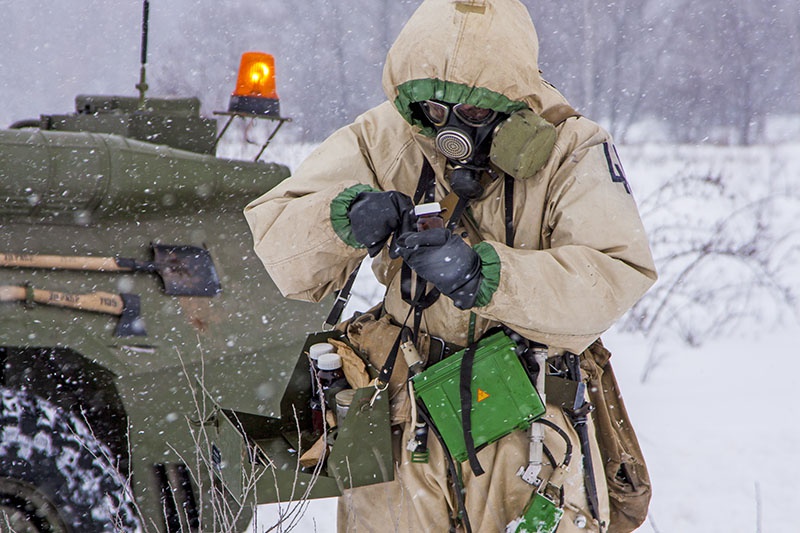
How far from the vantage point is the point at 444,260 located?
1854mm

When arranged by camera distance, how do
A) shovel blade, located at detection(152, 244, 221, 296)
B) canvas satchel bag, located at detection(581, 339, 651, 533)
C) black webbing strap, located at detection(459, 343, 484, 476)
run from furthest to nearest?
shovel blade, located at detection(152, 244, 221, 296), canvas satchel bag, located at detection(581, 339, 651, 533), black webbing strap, located at detection(459, 343, 484, 476)

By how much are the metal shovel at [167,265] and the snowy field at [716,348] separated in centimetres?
125

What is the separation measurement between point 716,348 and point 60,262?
6.50 meters

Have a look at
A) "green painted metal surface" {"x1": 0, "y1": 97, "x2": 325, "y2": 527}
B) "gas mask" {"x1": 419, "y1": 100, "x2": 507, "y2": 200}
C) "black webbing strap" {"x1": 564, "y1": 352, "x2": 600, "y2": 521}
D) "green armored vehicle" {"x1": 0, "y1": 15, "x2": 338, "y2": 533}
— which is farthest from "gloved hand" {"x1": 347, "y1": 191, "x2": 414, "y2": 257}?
"green painted metal surface" {"x1": 0, "y1": 97, "x2": 325, "y2": 527}

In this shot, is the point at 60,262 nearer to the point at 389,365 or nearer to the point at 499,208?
the point at 389,365

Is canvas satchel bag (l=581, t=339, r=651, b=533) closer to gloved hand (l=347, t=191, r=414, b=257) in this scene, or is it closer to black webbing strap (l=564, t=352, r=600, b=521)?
black webbing strap (l=564, t=352, r=600, b=521)

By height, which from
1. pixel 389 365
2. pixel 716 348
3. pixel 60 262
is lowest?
pixel 716 348

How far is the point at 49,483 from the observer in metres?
3.05

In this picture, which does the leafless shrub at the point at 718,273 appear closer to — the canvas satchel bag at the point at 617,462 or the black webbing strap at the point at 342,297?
the canvas satchel bag at the point at 617,462

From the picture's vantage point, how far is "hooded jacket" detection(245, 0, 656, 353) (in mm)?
1956

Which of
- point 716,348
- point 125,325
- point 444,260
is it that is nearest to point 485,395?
point 444,260

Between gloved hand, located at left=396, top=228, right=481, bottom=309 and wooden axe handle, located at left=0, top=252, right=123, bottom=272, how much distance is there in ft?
5.74

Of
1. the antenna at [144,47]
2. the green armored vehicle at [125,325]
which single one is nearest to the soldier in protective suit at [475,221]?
the green armored vehicle at [125,325]

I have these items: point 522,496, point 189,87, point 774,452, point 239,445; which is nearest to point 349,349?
point 239,445
